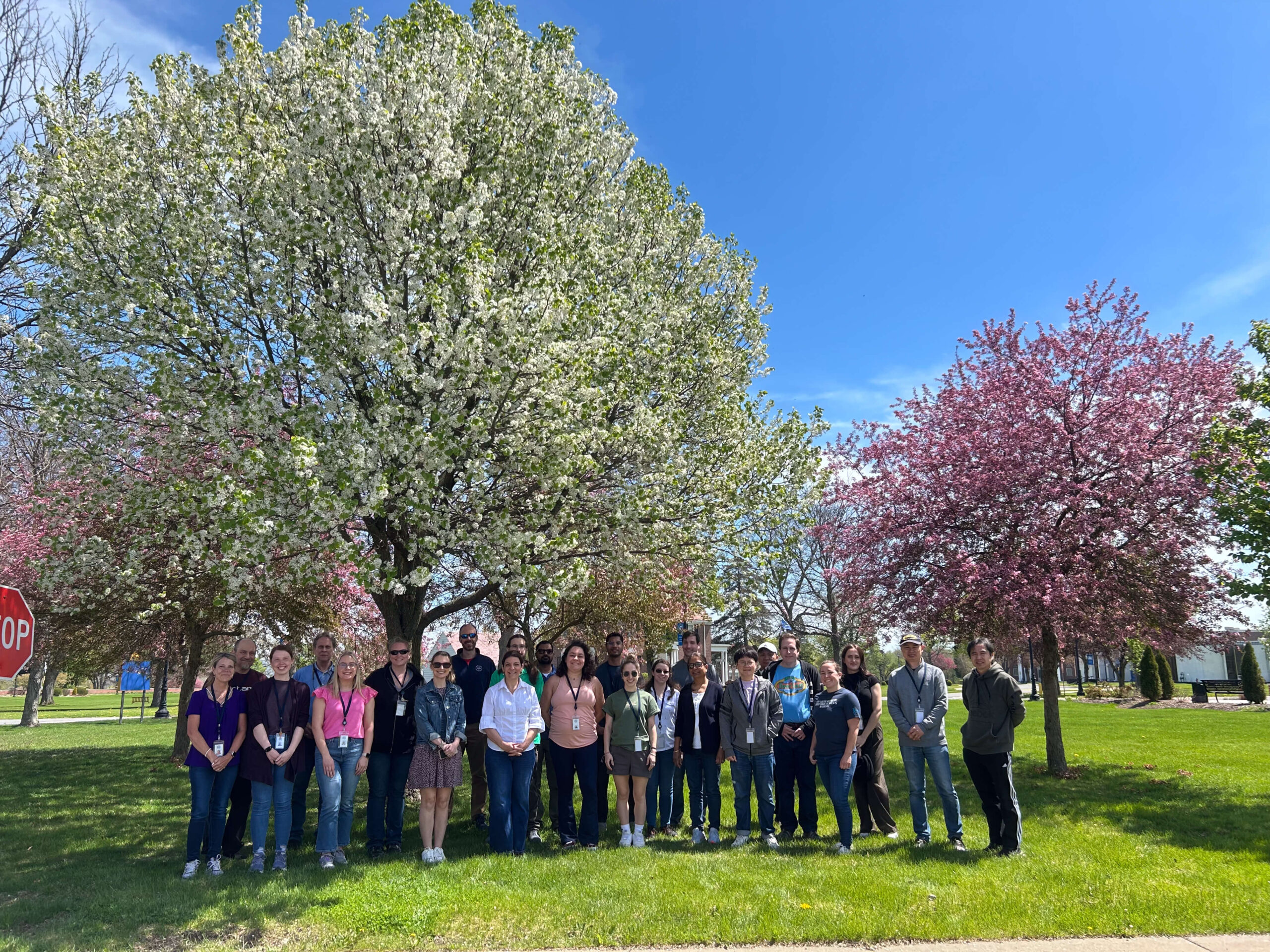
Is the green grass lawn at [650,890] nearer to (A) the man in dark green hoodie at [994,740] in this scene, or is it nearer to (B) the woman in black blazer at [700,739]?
(A) the man in dark green hoodie at [994,740]

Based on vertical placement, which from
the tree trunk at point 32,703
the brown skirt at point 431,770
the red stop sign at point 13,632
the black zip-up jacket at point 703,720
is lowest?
the tree trunk at point 32,703

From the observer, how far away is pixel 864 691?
8.23 meters

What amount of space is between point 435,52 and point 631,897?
32.0 feet

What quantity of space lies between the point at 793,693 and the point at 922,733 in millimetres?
1347

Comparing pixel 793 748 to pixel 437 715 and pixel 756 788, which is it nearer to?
pixel 756 788

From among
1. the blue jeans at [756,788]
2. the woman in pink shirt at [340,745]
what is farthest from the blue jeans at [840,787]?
the woman in pink shirt at [340,745]

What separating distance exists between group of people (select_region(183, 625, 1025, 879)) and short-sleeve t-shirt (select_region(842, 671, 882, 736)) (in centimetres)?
4

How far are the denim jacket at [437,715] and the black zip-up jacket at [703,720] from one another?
235cm

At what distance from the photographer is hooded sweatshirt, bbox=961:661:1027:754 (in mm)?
7543

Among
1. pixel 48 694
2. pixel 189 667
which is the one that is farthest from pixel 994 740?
pixel 48 694

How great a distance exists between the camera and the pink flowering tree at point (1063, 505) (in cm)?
1220

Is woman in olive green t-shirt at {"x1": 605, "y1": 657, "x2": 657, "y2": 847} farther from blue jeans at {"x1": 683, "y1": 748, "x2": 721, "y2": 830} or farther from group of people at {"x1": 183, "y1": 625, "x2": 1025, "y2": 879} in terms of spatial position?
blue jeans at {"x1": 683, "y1": 748, "x2": 721, "y2": 830}

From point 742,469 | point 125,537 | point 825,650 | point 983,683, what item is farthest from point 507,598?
point 825,650

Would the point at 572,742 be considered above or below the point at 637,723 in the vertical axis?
below
